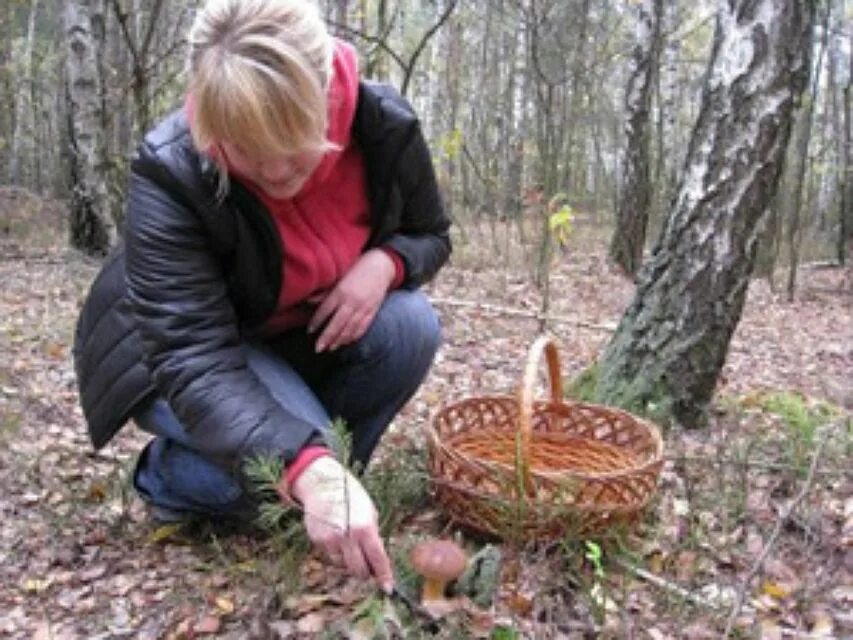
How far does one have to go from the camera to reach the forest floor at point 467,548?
1890 millimetres

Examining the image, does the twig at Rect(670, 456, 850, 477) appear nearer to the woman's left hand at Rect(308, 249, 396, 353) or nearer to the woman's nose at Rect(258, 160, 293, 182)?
the woman's left hand at Rect(308, 249, 396, 353)

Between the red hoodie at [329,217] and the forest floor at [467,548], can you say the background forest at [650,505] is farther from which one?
the red hoodie at [329,217]

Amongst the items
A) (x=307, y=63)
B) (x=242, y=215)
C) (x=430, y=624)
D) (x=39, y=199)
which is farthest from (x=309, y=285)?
(x=39, y=199)

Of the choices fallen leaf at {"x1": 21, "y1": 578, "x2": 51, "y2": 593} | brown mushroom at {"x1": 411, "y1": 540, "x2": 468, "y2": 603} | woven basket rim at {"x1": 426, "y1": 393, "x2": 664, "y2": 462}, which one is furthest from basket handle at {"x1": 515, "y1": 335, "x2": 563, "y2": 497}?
fallen leaf at {"x1": 21, "y1": 578, "x2": 51, "y2": 593}

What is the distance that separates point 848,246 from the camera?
1088cm

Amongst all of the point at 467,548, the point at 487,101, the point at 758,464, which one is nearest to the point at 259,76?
the point at 467,548

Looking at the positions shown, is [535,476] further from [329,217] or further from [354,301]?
[329,217]

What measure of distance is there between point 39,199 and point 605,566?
43.9 ft

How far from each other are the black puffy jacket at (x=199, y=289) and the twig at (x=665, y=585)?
2.61 feet

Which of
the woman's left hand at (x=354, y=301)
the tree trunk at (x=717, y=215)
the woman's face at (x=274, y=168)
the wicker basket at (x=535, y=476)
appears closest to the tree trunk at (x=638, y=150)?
the tree trunk at (x=717, y=215)

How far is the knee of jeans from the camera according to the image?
2389mm

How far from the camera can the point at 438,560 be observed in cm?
169

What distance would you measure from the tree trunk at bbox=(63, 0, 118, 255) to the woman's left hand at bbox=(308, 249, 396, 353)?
200 inches

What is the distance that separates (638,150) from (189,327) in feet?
24.4
